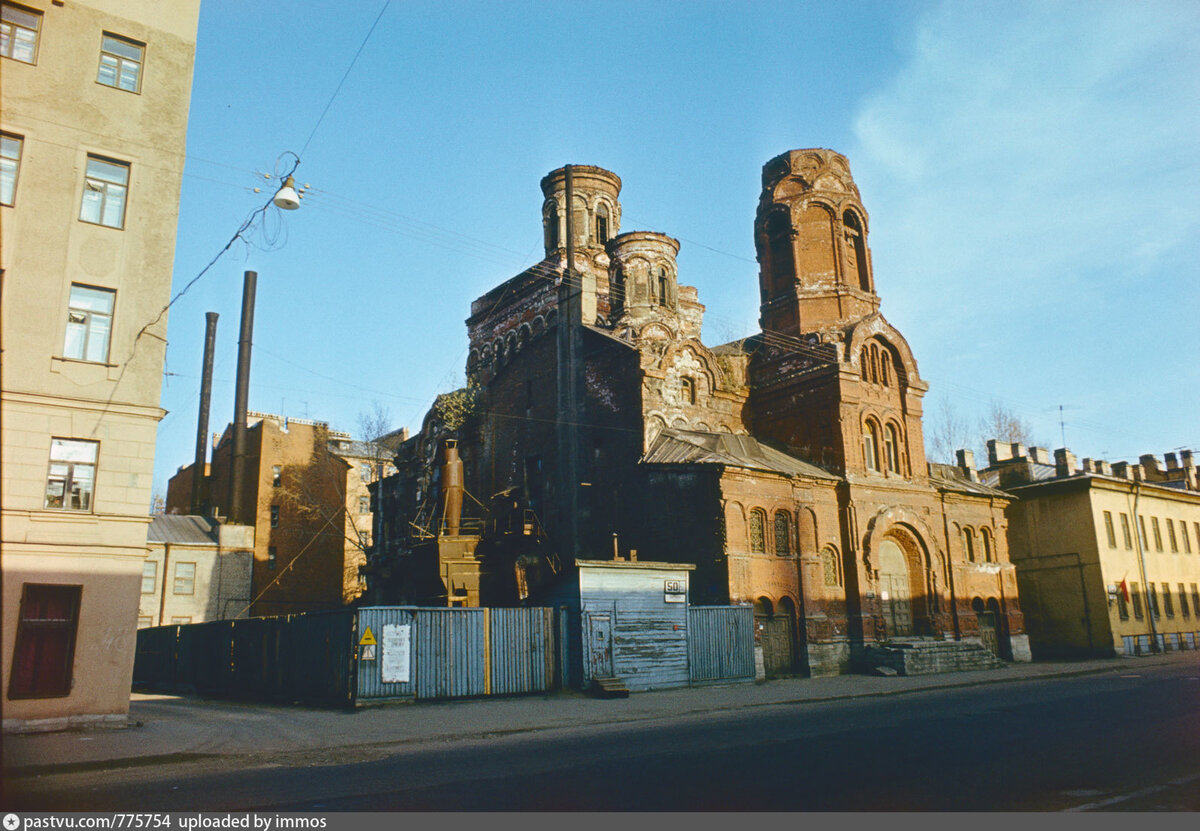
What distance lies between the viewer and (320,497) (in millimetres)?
47812

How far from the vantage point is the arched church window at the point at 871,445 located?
3159 centimetres

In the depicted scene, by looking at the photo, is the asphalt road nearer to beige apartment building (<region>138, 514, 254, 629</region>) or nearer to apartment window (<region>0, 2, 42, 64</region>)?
apartment window (<region>0, 2, 42, 64</region>)

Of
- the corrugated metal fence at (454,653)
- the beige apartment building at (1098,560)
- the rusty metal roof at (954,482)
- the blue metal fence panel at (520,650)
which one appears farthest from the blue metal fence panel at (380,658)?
the beige apartment building at (1098,560)

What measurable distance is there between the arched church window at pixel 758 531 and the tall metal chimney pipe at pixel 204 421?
107ft

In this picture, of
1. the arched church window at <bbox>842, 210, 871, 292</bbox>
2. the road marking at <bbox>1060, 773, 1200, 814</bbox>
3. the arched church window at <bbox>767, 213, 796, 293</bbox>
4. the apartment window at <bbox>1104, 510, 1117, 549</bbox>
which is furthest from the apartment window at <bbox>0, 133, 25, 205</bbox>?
the apartment window at <bbox>1104, 510, 1117, 549</bbox>

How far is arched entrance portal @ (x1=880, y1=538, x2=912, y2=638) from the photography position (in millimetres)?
29891

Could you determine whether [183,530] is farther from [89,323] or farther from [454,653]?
[89,323]

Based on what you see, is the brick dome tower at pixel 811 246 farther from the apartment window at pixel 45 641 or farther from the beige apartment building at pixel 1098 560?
the apartment window at pixel 45 641

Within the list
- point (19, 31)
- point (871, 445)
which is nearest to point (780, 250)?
point (871, 445)

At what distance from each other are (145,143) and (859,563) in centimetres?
2398

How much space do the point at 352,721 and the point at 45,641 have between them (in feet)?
17.9

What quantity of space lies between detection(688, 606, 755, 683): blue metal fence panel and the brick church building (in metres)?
0.94

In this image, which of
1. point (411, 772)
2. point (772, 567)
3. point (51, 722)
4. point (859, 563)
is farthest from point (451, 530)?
point (411, 772)
